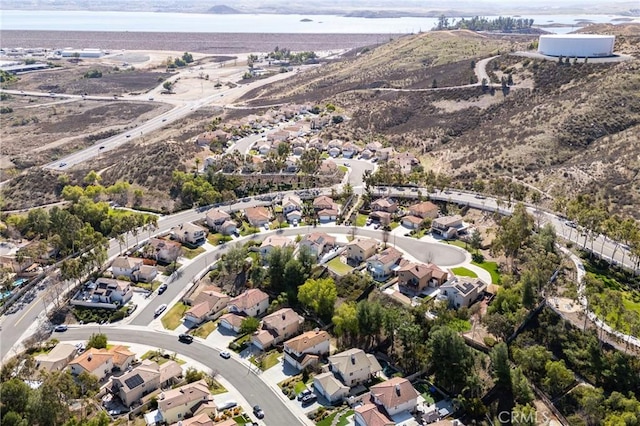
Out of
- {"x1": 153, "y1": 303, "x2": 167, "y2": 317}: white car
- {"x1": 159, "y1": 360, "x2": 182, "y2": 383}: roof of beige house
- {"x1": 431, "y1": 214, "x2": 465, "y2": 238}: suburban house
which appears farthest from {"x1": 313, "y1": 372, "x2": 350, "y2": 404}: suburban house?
{"x1": 431, "y1": 214, "x2": 465, "y2": 238}: suburban house

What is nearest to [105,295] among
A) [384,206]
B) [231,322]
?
[231,322]

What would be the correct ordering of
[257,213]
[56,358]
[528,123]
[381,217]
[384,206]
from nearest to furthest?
[56,358]
[381,217]
[384,206]
[257,213]
[528,123]

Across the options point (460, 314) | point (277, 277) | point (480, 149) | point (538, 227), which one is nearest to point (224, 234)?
point (277, 277)

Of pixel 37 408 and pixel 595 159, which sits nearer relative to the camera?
pixel 37 408

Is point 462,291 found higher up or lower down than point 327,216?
higher up

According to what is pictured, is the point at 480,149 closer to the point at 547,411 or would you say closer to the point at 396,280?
the point at 396,280

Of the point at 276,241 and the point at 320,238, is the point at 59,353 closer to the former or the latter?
the point at 276,241
